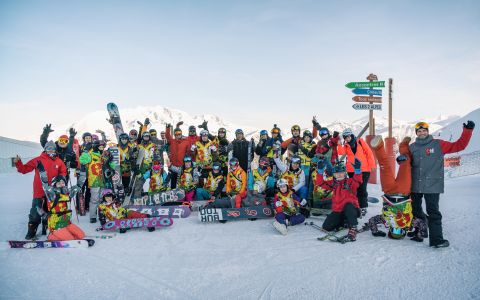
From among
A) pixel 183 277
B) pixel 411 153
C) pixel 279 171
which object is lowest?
pixel 183 277

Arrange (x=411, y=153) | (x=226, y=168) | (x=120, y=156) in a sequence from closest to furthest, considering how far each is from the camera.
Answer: (x=411, y=153), (x=120, y=156), (x=226, y=168)

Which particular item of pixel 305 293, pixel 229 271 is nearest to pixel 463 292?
pixel 305 293

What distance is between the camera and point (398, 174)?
454 cm

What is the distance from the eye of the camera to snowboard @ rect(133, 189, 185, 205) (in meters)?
7.16

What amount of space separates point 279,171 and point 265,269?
3.97 meters

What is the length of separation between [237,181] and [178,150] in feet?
7.84

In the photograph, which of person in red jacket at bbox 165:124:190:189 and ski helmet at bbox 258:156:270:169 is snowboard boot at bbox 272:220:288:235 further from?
person in red jacket at bbox 165:124:190:189

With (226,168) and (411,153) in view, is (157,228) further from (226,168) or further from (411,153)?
(411,153)

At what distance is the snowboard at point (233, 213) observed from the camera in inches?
237

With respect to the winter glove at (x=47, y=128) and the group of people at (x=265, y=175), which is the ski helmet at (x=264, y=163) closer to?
the group of people at (x=265, y=175)

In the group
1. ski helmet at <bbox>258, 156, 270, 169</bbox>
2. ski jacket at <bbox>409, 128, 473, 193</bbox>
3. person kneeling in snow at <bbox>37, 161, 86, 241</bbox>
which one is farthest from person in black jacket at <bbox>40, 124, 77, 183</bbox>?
ski jacket at <bbox>409, 128, 473, 193</bbox>

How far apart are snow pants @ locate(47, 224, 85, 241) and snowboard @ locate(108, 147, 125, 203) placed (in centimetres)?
205

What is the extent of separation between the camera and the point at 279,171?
7508mm

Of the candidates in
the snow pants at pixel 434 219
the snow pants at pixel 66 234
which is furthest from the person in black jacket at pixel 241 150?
the snow pants at pixel 434 219
